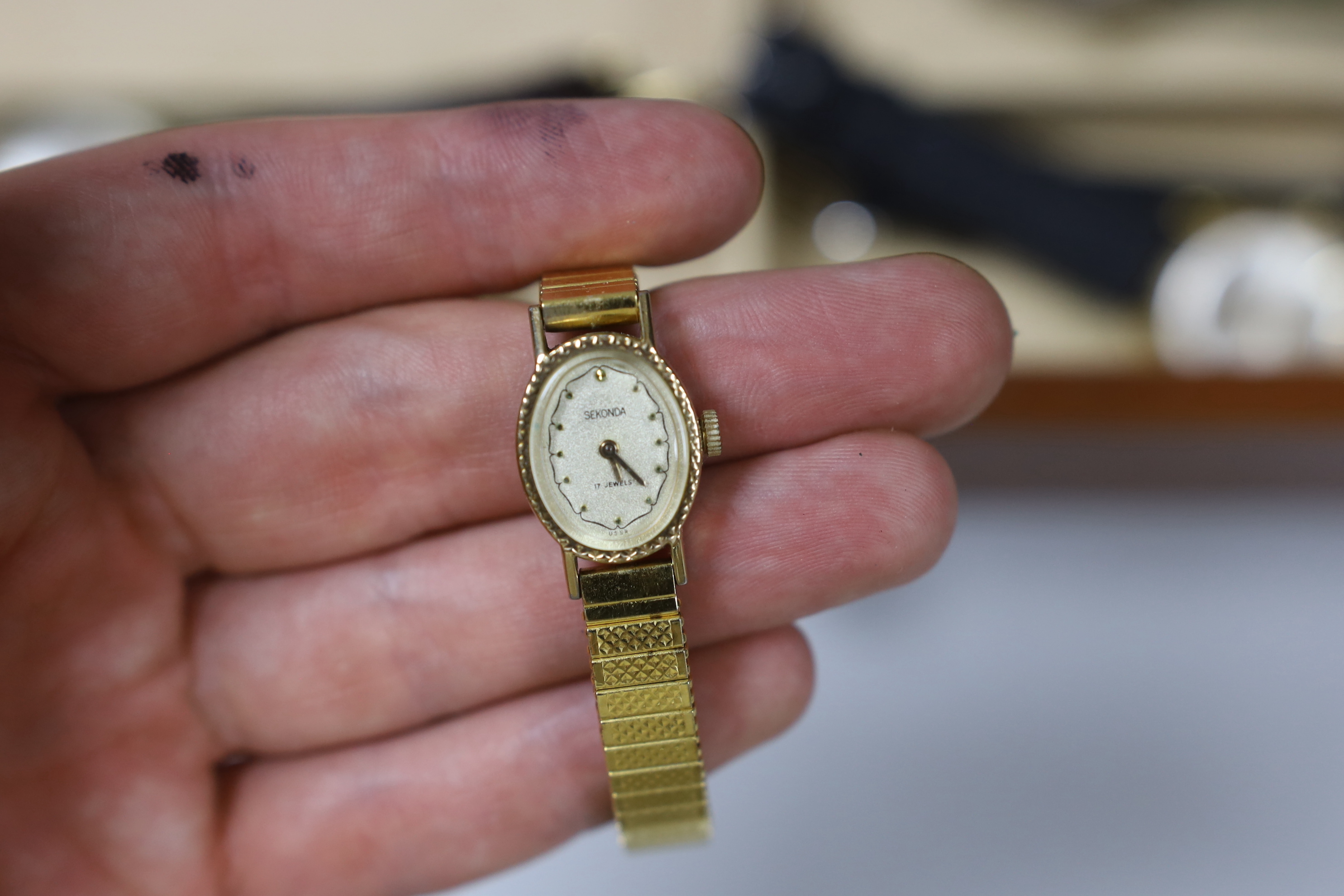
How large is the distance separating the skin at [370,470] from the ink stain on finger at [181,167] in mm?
12

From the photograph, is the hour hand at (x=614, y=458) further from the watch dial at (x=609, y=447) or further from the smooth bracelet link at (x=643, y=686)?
the smooth bracelet link at (x=643, y=686)

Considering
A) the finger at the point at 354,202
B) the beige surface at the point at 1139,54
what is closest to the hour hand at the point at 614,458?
the finger at the point at 354,202

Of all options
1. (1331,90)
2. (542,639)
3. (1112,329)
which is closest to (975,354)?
(542,639)

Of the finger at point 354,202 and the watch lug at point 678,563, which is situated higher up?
the finger at point 354,202

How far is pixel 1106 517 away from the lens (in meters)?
1.92

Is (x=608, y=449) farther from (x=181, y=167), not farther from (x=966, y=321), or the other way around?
(x=181, y=167)

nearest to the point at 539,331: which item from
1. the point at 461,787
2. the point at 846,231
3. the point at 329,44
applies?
the point at 461,787

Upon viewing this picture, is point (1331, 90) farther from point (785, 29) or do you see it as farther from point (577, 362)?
point (577, 362)

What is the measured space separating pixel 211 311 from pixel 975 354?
0.83 meters

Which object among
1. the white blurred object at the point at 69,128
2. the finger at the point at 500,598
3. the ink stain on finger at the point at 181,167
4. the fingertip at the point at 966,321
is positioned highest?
the white blurred object at the point at 69,128

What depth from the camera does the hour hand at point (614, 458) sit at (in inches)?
41.5

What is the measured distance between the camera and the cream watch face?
103 centimetres

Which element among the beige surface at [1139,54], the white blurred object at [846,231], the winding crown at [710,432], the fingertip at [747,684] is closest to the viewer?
the winding crown at [710,432]

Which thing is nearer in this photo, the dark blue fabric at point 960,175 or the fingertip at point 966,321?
the fingertip at point 966,321
